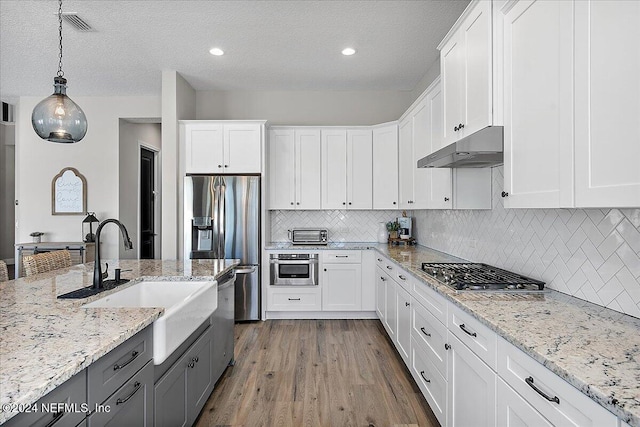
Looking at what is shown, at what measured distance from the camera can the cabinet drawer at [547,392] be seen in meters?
0.93

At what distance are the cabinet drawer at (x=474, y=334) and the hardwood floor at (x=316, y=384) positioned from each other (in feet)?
2.89

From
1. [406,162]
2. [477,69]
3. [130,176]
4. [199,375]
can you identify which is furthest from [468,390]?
[130,176]

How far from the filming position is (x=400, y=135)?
4.29 m

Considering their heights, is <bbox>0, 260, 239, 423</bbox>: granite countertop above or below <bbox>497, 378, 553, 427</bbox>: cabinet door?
above

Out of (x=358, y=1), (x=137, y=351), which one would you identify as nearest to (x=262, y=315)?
(x=137, y=351)

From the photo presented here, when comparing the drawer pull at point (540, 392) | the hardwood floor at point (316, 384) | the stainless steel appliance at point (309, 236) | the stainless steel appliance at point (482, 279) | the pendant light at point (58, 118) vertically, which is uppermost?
the pendant light at point (58, 118)

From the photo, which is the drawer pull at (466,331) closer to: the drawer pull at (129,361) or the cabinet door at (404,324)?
the cabinet door at (404,324)

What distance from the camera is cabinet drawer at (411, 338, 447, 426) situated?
2033 millimetres

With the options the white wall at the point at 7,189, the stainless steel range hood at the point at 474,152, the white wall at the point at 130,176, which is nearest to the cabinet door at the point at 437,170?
the stainless steel range hood at the point at 474,152

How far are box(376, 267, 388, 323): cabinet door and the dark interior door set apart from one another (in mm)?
4064

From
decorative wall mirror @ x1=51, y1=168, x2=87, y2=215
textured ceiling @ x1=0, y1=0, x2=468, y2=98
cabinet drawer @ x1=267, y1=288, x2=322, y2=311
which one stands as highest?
textured ceiling @ x1=0, y1=0, x2=468, y2=98

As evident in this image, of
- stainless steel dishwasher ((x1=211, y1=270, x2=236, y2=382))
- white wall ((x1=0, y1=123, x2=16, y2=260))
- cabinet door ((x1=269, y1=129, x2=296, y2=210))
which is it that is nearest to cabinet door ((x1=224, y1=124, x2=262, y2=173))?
cabinet door ((x1=269, y1=129, x2=296, y2=210))

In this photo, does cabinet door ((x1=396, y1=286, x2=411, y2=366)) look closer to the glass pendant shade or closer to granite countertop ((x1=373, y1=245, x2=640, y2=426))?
granite countertop ((x1=373, y1=245, x2=640, y2=426))

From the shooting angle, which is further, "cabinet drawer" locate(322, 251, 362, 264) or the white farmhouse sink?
"cabinet drawer" locate(322, 251, 362, 264)
